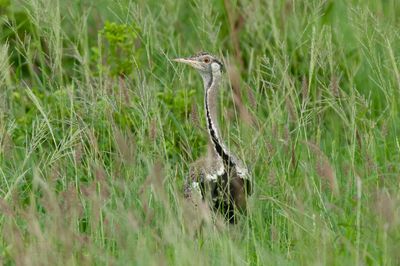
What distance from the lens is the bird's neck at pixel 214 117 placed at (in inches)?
202

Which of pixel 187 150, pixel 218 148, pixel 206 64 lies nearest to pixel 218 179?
pixel 218 148

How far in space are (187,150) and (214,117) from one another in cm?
21

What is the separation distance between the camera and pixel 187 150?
5.32m

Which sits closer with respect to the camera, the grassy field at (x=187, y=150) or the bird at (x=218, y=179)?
the grassy field at (x=187, y=150)

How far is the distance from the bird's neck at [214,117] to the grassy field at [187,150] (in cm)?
8

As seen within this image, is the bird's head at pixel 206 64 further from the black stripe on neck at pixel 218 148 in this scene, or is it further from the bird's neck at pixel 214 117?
the black stripe on neck at pixel 218 148

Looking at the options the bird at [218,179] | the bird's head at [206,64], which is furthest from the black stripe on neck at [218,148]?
the bird's head at [206,64]

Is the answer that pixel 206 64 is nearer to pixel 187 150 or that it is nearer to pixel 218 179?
pixel 187 150

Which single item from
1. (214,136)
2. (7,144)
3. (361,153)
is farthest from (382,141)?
(7,144)

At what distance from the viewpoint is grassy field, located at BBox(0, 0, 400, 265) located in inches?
162

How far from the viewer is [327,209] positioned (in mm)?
4637

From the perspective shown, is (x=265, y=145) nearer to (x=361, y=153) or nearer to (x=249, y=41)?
(x=361, y=153)

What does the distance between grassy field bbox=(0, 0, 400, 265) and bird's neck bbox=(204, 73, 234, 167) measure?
77 millimetres

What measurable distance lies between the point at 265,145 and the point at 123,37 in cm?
133
